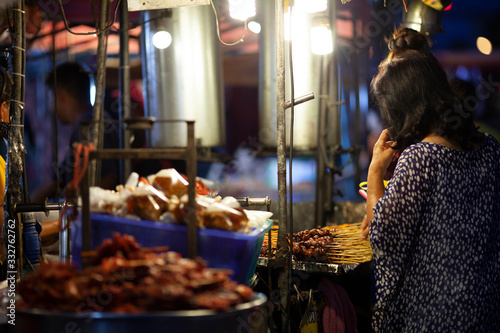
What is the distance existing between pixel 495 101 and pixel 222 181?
4.82 m

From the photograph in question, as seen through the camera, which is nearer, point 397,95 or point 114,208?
point 114,208

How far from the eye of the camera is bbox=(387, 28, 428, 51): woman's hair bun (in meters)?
2.78

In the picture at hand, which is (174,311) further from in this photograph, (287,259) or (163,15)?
(163,15)

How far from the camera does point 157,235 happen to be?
193 centimetres

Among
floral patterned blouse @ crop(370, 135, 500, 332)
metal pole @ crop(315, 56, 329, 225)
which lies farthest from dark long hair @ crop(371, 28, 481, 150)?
metal pole @ crop(315, 56, 329, 225)

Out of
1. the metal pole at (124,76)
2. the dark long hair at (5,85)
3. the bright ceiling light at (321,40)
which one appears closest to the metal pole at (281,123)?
the dark long hair at (5,85)

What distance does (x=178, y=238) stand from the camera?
1924mm

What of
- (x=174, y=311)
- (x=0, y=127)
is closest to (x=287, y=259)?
(x=174, y=311)

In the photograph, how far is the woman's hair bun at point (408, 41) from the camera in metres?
2.78

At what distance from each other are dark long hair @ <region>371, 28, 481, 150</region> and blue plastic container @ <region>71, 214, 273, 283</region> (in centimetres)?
119

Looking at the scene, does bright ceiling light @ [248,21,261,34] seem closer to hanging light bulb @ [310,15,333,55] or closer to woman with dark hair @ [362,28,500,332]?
hanging light bulb @ [310,15,333,55]

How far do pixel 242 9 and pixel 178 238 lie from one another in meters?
2.23

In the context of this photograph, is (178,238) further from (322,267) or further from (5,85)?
(5,85)

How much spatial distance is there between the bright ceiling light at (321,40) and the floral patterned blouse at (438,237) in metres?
3.48
